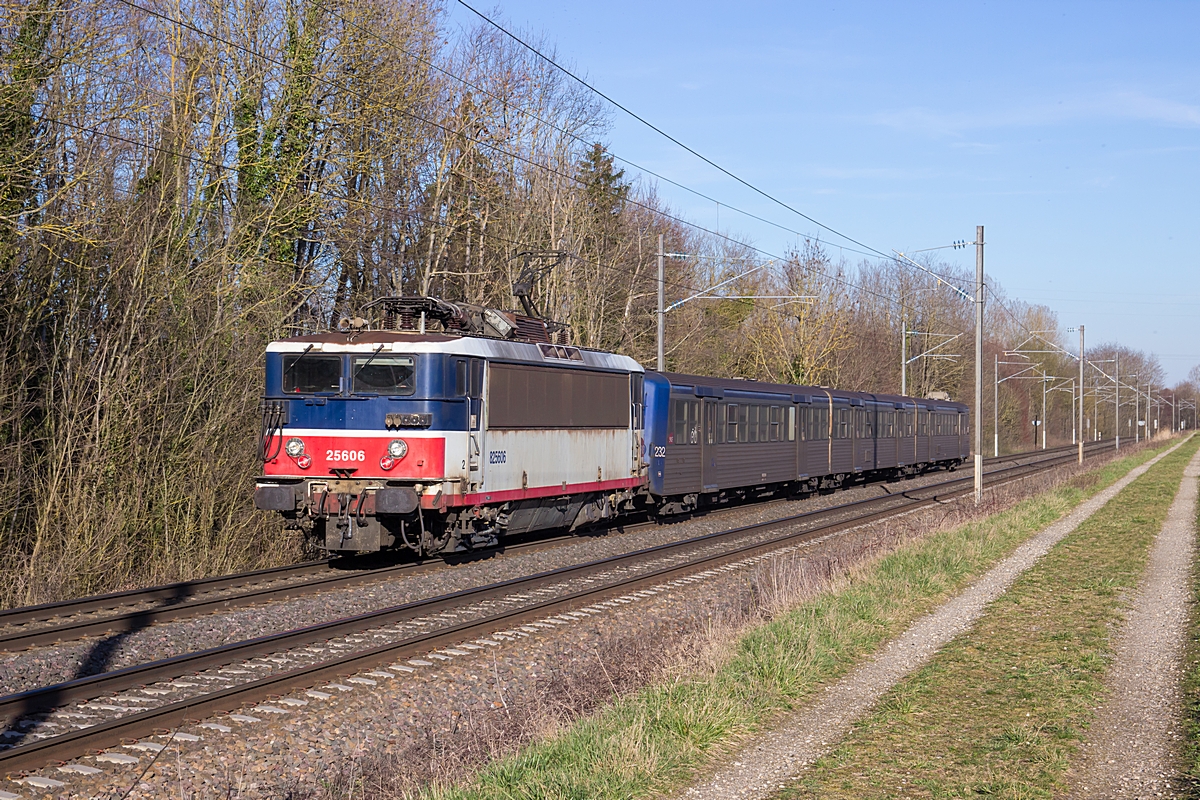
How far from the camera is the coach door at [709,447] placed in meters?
23.0

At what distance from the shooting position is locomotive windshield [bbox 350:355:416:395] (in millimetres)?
14359

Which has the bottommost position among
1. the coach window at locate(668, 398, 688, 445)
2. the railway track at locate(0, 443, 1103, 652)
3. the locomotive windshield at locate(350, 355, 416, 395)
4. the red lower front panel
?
the railway track at locate(0, 443, 1103, 652)

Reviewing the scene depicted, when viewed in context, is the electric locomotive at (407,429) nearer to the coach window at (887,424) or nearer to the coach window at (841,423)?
the coach window at (841,423)

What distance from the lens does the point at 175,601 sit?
12516 mm

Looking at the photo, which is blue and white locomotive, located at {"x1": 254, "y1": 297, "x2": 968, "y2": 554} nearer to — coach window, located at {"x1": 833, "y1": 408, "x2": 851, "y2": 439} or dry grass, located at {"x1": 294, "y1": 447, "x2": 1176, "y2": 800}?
dry grass, located at {"x1": 294, "y1": 447, "x2": 1176, "y2": 800}

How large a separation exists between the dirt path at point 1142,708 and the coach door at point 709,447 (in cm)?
990

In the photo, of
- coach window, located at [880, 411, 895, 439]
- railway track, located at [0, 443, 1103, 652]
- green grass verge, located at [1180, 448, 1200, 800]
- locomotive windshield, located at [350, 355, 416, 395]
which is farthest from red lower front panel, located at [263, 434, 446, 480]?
coach window, located at [880, 411, 895, 439]

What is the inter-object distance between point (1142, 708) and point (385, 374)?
9.65 meters

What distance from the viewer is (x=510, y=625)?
11.4 meters

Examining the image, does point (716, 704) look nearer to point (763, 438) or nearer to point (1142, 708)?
point (1142, 708)

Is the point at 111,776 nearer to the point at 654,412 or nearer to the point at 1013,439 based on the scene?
the point at 654,412

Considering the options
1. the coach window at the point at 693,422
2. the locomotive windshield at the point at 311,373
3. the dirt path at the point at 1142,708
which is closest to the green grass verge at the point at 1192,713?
the dirt path at the point at 1142,708

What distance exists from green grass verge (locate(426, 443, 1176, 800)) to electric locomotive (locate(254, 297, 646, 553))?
5091 mm

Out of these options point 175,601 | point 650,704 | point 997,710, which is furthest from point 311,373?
point 997,710
